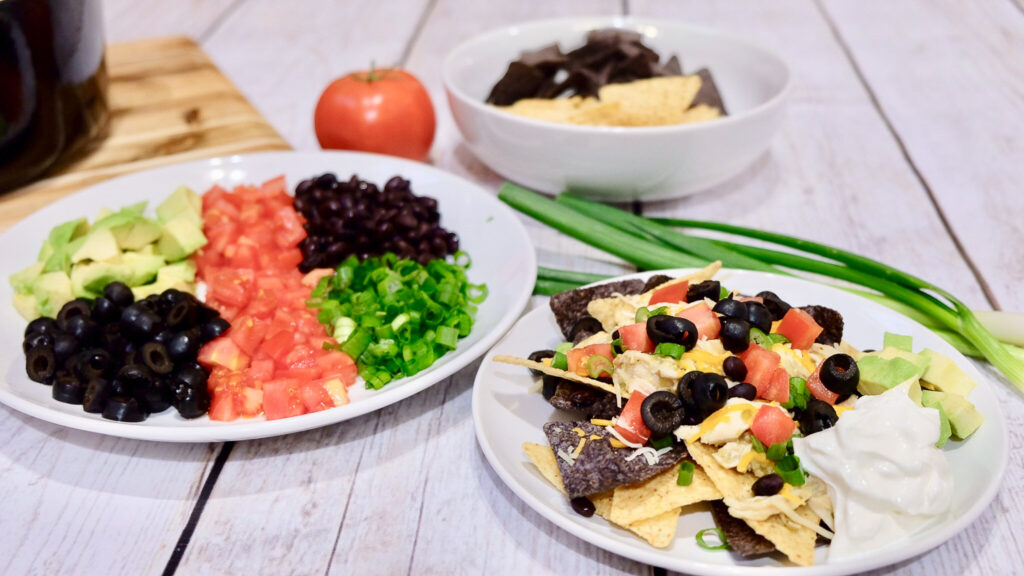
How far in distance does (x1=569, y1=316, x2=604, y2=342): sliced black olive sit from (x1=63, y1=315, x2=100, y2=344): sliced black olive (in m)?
1.13

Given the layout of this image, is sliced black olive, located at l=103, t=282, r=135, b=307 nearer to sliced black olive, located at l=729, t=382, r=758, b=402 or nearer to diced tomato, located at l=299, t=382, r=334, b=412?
diced tomato, located at l=299, t=382, r=334, b=412

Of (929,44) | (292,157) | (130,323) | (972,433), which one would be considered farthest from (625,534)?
(929,44)

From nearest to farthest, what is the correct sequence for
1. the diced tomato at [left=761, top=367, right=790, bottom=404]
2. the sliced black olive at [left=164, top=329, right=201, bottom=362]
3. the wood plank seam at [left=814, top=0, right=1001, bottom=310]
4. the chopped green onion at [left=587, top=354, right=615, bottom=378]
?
the diced tomato at [left=761, top=367, right=790, bottom=404]
the chopped green onion at [left=587, top=354, right=615, bottom=378]
the sliced black olive at [left=164, top=329, right=201, bottom=362]
the wood plank seam at [left=814, top=0, right=1001, bottom=310]

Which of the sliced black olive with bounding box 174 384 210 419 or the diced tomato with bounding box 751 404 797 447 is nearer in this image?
the diced tomato with bounding box 751 404 797 447

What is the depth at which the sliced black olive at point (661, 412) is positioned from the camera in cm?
163

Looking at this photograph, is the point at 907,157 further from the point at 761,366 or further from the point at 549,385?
the point at 549,385

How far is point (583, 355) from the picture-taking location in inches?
72.3

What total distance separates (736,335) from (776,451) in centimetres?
26

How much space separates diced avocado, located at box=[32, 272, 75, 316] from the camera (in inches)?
90.3

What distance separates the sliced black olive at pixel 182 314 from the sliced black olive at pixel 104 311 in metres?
0.19

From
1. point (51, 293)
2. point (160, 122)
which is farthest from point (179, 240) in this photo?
point (160, 122)

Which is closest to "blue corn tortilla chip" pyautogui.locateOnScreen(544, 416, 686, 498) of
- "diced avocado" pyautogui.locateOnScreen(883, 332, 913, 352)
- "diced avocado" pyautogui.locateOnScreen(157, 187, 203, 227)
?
"diced avocado" pyautogui.locateOnScreen(883, 332, 913, 352)

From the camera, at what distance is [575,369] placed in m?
1.83

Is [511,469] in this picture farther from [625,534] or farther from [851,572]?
[851,572]
